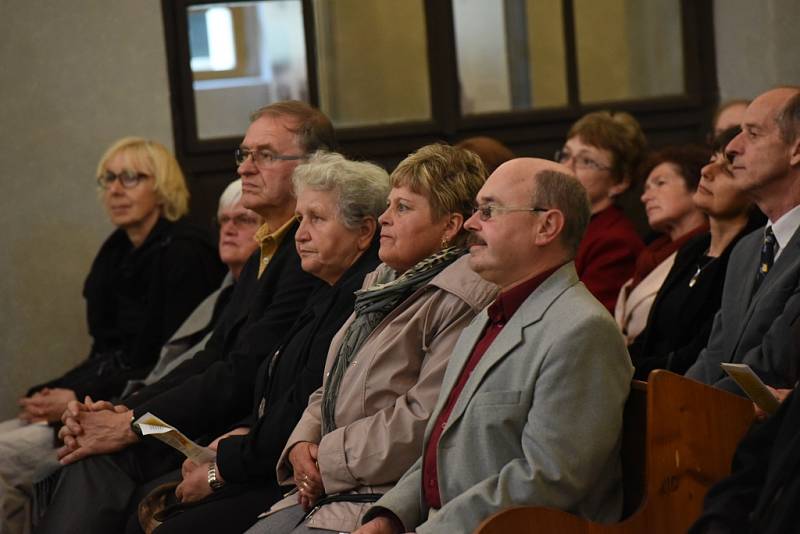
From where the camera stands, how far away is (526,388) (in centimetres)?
262

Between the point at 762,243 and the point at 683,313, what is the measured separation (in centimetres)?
56

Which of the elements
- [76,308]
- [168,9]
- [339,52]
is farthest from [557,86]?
[76,308]

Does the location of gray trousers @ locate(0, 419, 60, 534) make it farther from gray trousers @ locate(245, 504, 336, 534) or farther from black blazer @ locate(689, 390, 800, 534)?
black blazer @ locate(689, 390, 800, 534)

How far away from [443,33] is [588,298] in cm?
336

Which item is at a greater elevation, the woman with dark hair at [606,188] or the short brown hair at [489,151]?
the short brown hair at [489,151]

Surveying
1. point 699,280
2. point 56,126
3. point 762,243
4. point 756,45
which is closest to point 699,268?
point 699,280

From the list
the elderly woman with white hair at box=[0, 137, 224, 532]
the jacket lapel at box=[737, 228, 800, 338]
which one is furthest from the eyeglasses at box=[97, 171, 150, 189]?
the jacket lapel at box=[737, 228, 800, 338]

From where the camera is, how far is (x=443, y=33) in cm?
584

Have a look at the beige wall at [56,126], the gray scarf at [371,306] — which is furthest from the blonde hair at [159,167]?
the gray scarf at [371,306]

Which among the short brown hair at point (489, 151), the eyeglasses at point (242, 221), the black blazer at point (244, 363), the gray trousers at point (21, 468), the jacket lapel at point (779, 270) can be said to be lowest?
the gray trousers at point (21, 468)

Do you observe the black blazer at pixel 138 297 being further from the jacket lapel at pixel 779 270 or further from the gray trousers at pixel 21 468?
the jacket lapel at pixel 779 270

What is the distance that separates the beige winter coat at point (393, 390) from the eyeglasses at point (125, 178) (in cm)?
256

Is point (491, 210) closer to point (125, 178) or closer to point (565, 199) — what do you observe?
point (565, 199)

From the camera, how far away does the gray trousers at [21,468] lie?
14.2 feet
